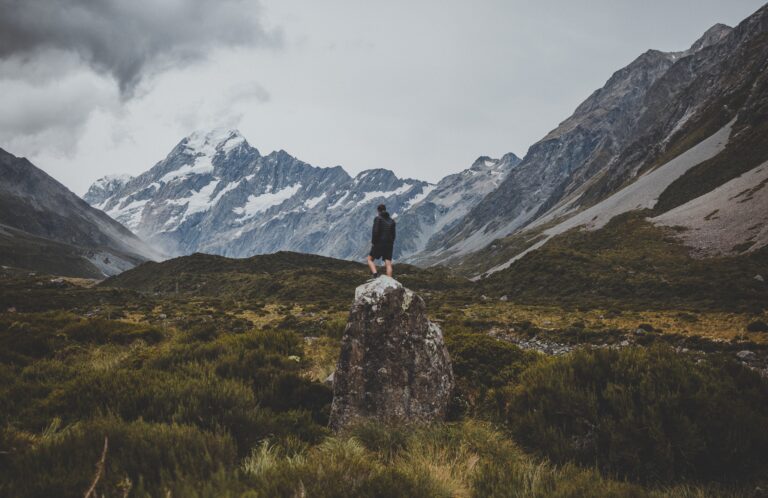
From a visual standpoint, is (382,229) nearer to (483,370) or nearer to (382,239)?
(382,239)

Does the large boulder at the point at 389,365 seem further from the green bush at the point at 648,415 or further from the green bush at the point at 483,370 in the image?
the green bush at the point at 648,415

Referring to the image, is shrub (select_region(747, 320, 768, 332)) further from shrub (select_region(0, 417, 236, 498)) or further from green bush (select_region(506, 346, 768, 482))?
shrub (select_region(0, 417, 236, 498))

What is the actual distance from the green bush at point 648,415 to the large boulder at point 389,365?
173 cm

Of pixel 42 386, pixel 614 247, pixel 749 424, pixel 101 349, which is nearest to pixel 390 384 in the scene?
pixel 749 424

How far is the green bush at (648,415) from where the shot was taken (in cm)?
593

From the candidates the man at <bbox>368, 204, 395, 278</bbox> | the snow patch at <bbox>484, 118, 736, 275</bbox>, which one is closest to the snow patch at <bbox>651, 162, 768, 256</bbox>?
the snow patch at <bbox>484, 118, 736, 275</bbox>

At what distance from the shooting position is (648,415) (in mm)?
6434

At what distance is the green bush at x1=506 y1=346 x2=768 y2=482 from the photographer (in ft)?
19.5

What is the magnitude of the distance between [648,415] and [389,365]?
4614 millimetres

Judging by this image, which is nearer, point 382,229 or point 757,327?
point 382,229

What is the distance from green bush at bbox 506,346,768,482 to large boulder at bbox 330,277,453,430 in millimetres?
1725

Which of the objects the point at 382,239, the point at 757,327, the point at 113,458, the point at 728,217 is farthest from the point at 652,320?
the point at 728,217

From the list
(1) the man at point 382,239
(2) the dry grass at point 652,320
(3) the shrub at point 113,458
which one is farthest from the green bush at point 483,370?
(2) the dry grass at point 652,320

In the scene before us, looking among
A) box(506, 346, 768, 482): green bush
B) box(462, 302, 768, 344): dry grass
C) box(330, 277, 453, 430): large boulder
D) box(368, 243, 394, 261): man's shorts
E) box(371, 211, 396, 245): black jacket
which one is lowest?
box(462, 302, 768, 344): dry grass
